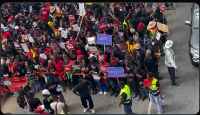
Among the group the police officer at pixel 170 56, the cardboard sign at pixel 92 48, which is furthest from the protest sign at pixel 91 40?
the police officer at pixel 170 56

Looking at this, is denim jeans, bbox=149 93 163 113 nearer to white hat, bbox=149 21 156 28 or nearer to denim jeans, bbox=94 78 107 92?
denim jeans, bbox=94 78 107 92

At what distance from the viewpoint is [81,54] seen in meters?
10.3

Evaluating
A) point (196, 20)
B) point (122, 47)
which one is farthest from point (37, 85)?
point (196, 20)

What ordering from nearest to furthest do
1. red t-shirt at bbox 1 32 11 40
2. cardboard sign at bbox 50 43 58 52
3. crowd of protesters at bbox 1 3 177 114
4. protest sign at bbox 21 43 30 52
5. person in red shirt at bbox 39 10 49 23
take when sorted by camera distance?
crowd of protesters at bbox 1 3 177 114, cardboard sign at bbox 50 43 58 52, protest sign at bbox 21 43 30 52, red t-shirt at bbox 1 32 11 40, person in red shirt at bbox 39 10 49 23

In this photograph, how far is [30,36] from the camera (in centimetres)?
1219

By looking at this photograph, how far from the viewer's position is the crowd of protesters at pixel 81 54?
891cm

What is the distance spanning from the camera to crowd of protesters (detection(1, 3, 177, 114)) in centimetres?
891

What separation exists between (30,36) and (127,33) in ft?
14.9

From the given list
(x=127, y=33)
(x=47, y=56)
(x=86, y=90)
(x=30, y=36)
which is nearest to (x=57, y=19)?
(x=30, y=36)

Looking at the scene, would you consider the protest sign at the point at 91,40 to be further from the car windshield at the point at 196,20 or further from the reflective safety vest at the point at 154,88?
the car windshield at the point at 196,20

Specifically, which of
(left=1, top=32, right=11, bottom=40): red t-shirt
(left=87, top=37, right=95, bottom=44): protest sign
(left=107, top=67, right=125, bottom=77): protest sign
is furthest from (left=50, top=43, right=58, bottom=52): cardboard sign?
(left=1, top=32, right=11, bottom=40): red t-shirt

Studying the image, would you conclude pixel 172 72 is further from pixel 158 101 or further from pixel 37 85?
pixel 37 85

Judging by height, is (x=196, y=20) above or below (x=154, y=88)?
above

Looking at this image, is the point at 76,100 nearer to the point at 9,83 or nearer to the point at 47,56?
the point at 47,56
